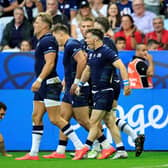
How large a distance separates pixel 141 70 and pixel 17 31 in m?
3.94

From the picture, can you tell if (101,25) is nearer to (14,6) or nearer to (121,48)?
(121,48)

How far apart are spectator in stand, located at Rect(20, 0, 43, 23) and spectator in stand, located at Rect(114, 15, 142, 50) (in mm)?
2586

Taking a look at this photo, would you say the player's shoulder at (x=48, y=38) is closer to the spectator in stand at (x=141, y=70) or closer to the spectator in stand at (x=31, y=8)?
the spectator in stand at (x=141, y=70)

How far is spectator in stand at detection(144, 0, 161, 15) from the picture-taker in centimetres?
1983

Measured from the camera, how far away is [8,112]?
16094 mm

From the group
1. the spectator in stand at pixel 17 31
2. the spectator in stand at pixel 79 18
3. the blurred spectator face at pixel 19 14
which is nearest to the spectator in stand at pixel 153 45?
the spectator in stand at pixel 79 18

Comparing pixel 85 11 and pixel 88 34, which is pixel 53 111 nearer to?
pixel 88 34

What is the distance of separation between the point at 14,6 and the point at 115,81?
25.1ft

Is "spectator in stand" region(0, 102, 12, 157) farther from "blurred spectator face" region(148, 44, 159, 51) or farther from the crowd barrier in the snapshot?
"blurred spectator face" region(148, 44, 159, 51)

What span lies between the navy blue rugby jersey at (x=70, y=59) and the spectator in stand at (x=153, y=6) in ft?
20.9

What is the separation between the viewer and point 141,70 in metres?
16.3

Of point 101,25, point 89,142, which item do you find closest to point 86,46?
point 101,25

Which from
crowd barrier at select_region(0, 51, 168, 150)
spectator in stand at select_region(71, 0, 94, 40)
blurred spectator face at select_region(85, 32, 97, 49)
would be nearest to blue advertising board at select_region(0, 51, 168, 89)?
crowd barrier at select_region(0, 51, 168, 150)

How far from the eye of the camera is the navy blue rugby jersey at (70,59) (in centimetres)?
1366
